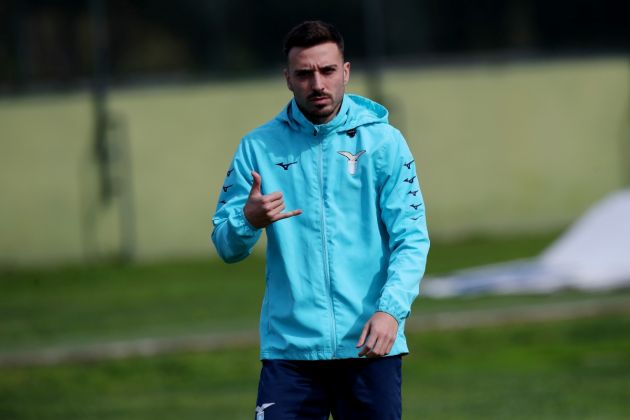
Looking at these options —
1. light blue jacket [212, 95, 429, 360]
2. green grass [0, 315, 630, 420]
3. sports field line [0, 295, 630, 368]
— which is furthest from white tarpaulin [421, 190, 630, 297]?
light blue jacket [212, 95, 429, 360]

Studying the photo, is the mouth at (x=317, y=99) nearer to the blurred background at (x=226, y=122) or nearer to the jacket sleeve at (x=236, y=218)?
the jacket sleeve at (x=236, y=218)

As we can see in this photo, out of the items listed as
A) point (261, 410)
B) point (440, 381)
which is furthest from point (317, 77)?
point (440, 381)

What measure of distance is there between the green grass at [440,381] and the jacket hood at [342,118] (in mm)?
5088

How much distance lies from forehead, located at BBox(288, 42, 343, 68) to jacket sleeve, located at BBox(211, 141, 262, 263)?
37 centimetres

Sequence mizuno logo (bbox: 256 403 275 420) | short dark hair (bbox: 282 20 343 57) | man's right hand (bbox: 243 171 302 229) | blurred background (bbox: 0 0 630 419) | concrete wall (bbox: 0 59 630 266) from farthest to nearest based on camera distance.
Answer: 1. concrete wall (bbox: 0 59 630 266)
2. blurred background (bbox: 0 0 630 419)
3. mizuno logo (bbox: 256 403 275 420)
4. short dark hair (bbox: 282 20 343 57)
5. man's right hand (bbox: 243 171 302 229)

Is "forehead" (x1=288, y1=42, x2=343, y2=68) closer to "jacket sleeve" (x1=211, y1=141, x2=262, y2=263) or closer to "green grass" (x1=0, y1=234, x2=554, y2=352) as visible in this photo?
"jacket sleeve" (x1=211, y1=141, x2=262, y2=263)

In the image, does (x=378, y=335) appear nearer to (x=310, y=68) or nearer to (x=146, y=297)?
(x=310, y=68)

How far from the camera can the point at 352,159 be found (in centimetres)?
536

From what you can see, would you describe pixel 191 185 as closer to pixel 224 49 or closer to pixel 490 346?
pixel 224 49

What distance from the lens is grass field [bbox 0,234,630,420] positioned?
36.2ft

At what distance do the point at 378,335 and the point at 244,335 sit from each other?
879 cm

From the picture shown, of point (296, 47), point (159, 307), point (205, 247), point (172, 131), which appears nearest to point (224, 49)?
point (172, 131)

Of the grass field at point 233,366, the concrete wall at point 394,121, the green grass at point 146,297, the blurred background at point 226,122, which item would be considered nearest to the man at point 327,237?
the grass field at point 233,366

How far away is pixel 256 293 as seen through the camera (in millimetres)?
17328
